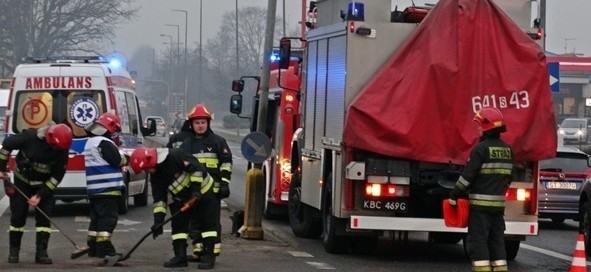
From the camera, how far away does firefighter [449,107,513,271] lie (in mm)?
11789

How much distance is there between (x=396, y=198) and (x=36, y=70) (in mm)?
8922

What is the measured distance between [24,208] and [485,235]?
5.27 metres

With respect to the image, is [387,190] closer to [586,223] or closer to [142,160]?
[142,160]

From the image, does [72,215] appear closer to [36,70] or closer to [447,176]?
[36,70]

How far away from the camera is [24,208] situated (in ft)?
46.9

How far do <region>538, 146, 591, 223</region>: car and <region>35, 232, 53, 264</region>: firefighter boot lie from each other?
10010 millimetres

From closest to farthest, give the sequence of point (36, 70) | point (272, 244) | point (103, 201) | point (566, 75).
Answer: point (103, 201) → point (272, 244) → point (36, 70) → point (566, 75)

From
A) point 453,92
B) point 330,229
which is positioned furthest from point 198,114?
point 453,92

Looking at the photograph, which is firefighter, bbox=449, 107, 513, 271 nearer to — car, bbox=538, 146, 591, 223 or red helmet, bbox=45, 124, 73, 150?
red helmet, bbox=45, 124, 73, 150

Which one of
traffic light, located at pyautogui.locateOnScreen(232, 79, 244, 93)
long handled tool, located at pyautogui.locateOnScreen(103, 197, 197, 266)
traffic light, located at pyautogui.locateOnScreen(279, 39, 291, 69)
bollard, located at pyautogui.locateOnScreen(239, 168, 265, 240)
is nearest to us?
long handled tool, located at pyautogui.locateOnScreen(103, 197, 197, 266)

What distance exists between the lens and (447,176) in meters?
15.0

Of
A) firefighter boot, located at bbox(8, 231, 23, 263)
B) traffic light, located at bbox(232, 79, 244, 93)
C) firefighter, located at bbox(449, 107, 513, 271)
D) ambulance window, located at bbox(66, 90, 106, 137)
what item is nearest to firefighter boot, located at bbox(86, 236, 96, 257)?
firefighter boot, located at bbox(8, 231, 23, 263)

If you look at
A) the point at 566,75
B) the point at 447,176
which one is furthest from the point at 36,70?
the point at 566,75

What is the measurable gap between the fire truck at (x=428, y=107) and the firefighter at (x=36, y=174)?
10.7ft
